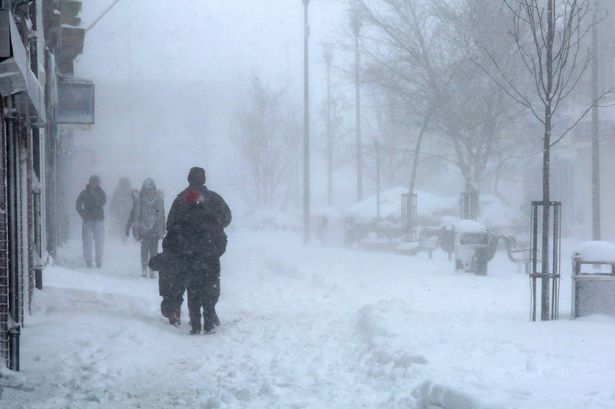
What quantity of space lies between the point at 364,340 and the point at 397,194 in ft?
81.2

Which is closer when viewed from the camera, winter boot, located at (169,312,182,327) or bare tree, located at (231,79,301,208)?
winter boot, located at (169,312,182,327)

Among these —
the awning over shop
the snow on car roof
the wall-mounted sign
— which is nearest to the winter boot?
the awning over shop

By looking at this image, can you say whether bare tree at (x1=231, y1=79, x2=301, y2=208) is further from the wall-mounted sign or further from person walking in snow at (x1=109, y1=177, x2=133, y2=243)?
the wall-mounted sign

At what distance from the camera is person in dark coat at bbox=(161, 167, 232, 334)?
32.1 ft

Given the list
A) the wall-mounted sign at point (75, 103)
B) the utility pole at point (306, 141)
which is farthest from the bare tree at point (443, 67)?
the wall-mounted sign at point (75, 103)

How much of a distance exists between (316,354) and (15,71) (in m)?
3.69

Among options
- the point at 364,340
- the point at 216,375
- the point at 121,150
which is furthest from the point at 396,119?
the point at 121,150

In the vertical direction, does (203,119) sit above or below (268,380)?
above

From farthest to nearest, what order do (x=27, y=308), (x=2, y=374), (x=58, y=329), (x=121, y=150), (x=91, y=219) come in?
(x=121, y=150)
(x=91, y=219)
(x=27, y=308)
(x=58, y=329)
(x=2, y=374)

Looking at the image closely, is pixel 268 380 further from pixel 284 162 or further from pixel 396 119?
pixel 284 162

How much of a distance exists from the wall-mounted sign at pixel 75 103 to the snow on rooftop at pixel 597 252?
10.8 meters

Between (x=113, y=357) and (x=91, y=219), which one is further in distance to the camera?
(x=91, y=219)

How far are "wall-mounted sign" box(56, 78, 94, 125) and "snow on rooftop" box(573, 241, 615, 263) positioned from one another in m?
10.8

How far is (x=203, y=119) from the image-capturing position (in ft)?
301
